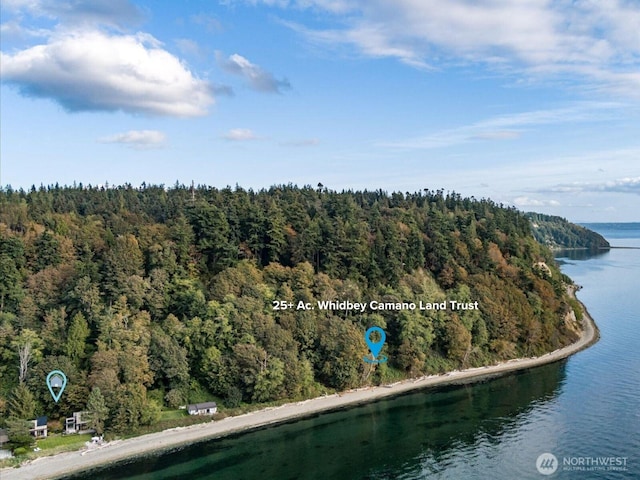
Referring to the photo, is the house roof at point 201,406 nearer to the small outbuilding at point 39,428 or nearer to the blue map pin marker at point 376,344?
the small outbuilding at point 39,428

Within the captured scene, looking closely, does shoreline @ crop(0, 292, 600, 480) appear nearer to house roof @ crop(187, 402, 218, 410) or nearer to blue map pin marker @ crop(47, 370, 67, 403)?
house roof @ crop(187, 402, 218, 410)

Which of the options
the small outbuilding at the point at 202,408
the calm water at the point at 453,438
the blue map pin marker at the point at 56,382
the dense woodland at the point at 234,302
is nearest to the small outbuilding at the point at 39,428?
the dense woodland at the point at 234,302

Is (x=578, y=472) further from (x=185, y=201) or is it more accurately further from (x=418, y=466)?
(x=185, y=201)

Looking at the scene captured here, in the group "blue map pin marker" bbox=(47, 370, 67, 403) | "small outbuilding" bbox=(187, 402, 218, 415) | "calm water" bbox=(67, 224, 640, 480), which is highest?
"blue map pin marker" bbox=(47, 370, 67, 403)

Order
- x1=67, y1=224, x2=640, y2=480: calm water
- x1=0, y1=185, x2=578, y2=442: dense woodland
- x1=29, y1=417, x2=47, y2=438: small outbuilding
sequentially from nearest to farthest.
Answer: x1=67, y1=224, x2=640, y2=480: calm water
x1=29, y1=417, x2=47, y2=438: small outbuilding
x1=0, y1=185, x2=578, y2=442: dense woodland

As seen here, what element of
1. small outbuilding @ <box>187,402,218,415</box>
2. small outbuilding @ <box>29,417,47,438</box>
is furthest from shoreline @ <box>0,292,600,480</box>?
small outbuilding @ <box>29,417,47,438</box>
